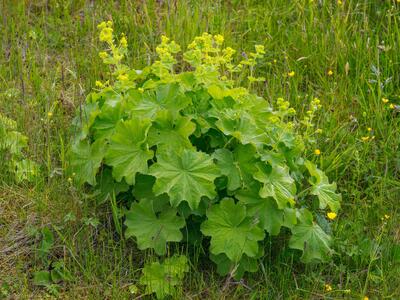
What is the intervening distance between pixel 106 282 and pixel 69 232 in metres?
0.33

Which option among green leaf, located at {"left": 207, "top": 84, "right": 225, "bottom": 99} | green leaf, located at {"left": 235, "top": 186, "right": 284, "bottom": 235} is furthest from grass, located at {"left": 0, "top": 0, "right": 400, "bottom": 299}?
green leaf, located at {"left": 207, "top": 84, "right": 225, "bottom": 99}

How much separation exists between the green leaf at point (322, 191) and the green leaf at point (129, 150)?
81cm

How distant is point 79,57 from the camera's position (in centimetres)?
434

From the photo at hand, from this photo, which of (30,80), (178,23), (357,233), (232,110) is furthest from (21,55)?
(357,233)

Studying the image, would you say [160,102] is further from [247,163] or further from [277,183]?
[277,183]

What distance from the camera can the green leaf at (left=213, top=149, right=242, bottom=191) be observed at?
121 inches

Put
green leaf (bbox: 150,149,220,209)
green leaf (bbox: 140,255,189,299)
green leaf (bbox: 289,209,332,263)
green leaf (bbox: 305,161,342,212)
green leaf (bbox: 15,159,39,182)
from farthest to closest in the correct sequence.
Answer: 1. green leaf (bbox: 15,159,39,182)
2. green leaf (bbox: 305,161,342,212)
3. green leaf (bbox: 289,209,332,263)
4. green leaf (bbox: 140,255,189,299)
5. green leaf (bbox: 150,149,220,209)

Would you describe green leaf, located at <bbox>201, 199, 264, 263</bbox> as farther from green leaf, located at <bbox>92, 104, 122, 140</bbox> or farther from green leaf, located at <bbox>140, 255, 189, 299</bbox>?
green leaf, located at <bbox>92, 104, 122, 140</bbox>

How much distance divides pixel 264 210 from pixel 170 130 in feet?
1.81

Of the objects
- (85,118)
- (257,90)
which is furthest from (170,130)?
(257,90)

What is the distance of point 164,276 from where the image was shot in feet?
10.0

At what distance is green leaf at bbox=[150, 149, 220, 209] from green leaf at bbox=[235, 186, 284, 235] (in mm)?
188

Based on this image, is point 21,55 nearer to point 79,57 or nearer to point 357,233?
point 79,57

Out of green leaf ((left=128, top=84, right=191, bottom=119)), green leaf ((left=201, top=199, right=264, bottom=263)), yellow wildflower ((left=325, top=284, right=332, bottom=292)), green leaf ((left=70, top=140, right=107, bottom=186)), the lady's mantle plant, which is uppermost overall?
green leaf ((left=128, top=84, right=191, bottom=119))
